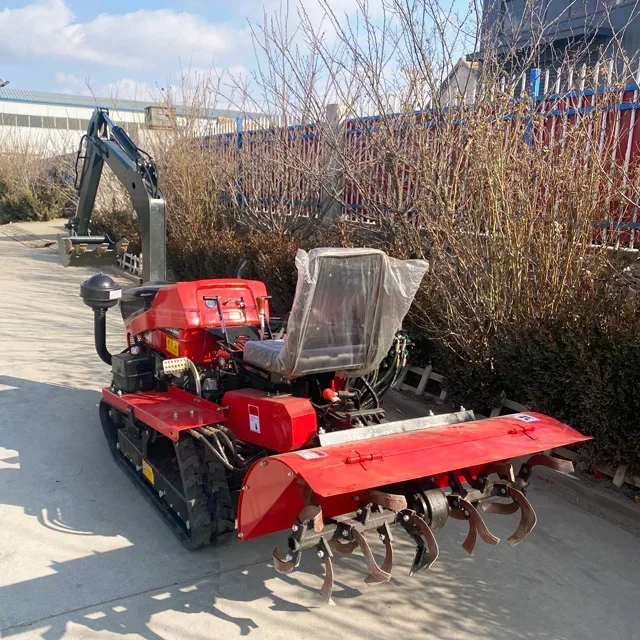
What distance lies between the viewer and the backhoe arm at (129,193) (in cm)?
574

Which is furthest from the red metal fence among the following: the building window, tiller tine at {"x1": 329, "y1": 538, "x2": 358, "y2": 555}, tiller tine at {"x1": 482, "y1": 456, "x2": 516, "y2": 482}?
tiller tine at {"x1": 329, "y1": 538, "x2": 358, "y2": 555}

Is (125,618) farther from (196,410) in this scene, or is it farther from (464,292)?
(464,292)

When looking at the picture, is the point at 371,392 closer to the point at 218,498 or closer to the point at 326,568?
the point at 218,498

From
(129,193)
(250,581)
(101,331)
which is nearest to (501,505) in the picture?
(250,581)

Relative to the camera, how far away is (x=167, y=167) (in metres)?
12.2

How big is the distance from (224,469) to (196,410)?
0.39m

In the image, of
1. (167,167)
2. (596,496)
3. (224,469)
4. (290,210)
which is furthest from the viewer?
(167,167)

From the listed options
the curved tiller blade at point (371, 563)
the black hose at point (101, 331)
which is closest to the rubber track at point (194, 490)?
the curved tiller blade at point (371, 563)

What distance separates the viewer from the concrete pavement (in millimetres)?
2857

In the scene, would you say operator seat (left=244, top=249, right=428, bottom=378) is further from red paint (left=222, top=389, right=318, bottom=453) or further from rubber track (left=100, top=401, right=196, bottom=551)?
rubber track (left=100, top=401, right=196, bottom=551)

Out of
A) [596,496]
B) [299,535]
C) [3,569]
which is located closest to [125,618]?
[3,569]

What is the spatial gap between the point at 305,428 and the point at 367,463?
62 centimetres

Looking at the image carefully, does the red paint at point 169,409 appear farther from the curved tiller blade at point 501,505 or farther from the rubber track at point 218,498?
the curved tiller blade at point 501,505

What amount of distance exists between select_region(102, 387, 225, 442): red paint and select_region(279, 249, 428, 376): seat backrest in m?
0.69
